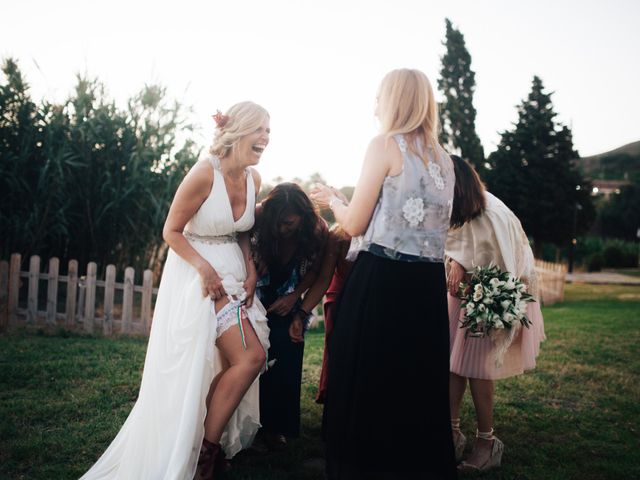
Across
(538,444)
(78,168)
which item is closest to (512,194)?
(78,168)

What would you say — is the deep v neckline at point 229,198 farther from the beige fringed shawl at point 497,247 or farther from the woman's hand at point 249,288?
the beige fringed shawl at point 497,247

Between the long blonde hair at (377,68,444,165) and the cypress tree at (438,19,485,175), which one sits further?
the cypress tree at (438,19,485,175)

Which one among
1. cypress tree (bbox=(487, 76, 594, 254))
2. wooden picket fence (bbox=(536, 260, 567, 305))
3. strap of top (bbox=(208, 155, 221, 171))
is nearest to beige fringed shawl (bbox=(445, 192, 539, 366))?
strap of top (bbox=(208, 155, 221, 171))

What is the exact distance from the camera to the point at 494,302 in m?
3.21

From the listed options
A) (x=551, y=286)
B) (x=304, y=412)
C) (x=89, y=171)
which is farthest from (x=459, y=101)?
(x=304, y=412)

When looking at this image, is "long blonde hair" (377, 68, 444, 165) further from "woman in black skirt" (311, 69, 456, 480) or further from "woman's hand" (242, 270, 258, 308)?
"woman's hand" (242, 270, 258, 308)

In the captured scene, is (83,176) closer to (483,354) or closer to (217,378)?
(217,378)

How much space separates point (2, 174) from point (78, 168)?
1.17m

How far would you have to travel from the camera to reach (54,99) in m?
9.62

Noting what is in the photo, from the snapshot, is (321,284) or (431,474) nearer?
(431,474)

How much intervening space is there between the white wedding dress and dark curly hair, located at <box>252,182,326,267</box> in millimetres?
237

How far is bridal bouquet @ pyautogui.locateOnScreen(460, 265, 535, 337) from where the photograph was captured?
3.21m

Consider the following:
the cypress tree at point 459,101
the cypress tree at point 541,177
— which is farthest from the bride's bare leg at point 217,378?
the cypress tree at point 541,177

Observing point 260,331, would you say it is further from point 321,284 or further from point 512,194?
point 512,194
